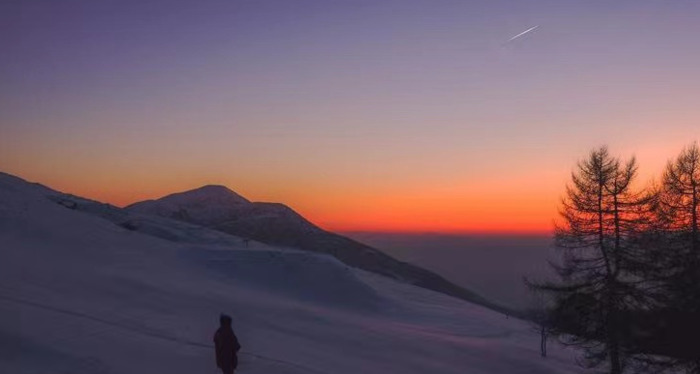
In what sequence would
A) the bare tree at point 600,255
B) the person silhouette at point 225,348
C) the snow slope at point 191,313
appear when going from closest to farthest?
→ the person silhouette at point 225,348 → the snow slope at point 191,313 → the bare tree at point 600,255

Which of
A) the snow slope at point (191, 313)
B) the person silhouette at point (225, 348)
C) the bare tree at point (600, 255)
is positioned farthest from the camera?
the bare tree at point (600, 255)

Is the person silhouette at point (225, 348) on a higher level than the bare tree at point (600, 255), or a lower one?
lower

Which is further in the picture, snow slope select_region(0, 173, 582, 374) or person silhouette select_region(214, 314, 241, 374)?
snow slope select_region(0, 173, 582, 374)

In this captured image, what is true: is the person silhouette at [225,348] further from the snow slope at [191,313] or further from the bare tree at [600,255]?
the bare tree at [600,255]

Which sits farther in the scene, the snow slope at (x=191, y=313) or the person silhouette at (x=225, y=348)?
the snow slope at (x=191, y=313)

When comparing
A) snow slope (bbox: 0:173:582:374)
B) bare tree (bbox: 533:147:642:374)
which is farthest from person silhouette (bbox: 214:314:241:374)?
bare tree (bbox: 533:147:642:374)

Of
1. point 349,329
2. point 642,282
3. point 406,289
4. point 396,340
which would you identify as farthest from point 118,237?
point 642,282

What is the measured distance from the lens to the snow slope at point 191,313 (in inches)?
643

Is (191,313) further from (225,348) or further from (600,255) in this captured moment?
(600,255)

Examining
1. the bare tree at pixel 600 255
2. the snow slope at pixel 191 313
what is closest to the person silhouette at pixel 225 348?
the snow slope at pixel 191 313

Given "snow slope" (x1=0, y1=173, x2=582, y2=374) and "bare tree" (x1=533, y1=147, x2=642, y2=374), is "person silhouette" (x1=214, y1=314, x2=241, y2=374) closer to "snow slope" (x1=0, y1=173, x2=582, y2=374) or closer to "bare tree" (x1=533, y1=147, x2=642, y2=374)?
"snow slope" (x1=0, y1=173, x2=582, y2=374)

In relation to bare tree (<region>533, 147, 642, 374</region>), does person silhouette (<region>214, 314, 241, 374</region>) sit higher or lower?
lower

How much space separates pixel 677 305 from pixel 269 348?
45.2 ft

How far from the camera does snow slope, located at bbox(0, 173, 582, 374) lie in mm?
16328
